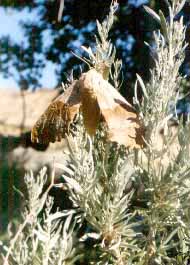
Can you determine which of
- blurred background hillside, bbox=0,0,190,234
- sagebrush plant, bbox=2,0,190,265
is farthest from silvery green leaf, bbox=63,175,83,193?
blurred background hillside, bbox=0,0,190,234

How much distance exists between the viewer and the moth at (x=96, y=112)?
82 centimetres

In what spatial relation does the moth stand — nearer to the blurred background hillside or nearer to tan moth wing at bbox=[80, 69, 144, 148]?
tan moth wing at bbox=[80, 69, 144, 148]

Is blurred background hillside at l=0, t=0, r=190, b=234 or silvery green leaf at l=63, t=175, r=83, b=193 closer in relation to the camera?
silvery green leaf at l=63, t=175, r=83, b=193

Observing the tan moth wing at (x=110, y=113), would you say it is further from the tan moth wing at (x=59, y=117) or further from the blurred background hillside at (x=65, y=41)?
the blurred background hillside at (x=65, y=41)

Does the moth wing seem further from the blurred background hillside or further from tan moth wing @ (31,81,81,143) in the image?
the blurred background hillside

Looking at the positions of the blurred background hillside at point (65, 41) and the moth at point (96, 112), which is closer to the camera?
the moth at point (96, 112)

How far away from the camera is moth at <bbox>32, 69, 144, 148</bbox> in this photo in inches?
32.3

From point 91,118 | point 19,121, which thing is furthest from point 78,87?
point 19,121

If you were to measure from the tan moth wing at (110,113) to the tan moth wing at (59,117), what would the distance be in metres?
0.02

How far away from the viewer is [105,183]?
3.00 ft

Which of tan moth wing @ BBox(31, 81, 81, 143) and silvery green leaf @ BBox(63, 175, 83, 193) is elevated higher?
tan moth wing @ BBox(31, 81, 81, 143)

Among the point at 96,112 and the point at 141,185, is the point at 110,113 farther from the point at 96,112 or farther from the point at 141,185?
the point at 141,185

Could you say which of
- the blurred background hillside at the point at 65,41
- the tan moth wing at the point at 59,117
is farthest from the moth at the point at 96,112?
the blurred background hillside at the point at 65,41

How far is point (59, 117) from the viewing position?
0.88m
